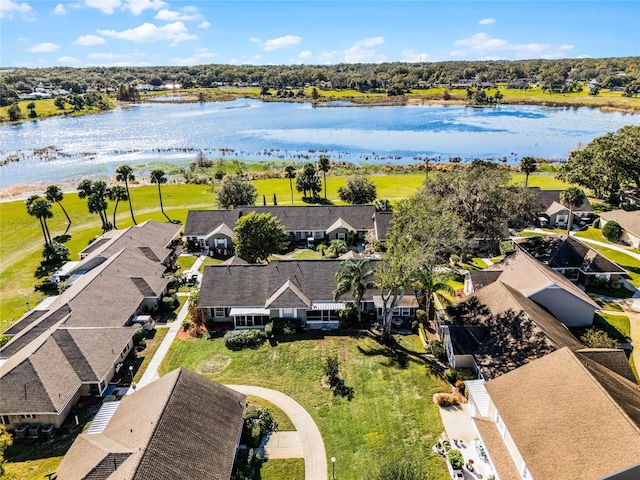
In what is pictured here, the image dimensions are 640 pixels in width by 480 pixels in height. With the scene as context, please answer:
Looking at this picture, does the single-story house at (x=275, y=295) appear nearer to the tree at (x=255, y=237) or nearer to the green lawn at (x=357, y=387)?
the green lawn at (x=357, y=387)

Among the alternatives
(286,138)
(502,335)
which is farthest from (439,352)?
(286,138)

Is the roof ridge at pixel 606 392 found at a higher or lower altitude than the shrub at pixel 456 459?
higher

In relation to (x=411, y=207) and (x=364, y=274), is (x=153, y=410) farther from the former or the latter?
(x=411, y=207)

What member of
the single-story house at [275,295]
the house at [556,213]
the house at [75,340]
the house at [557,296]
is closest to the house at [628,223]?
the house at [556,213]

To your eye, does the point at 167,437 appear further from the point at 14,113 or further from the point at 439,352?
the point at 14,113

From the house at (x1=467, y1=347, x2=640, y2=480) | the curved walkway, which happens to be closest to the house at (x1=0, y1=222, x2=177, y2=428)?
Answer: the curved walkway
